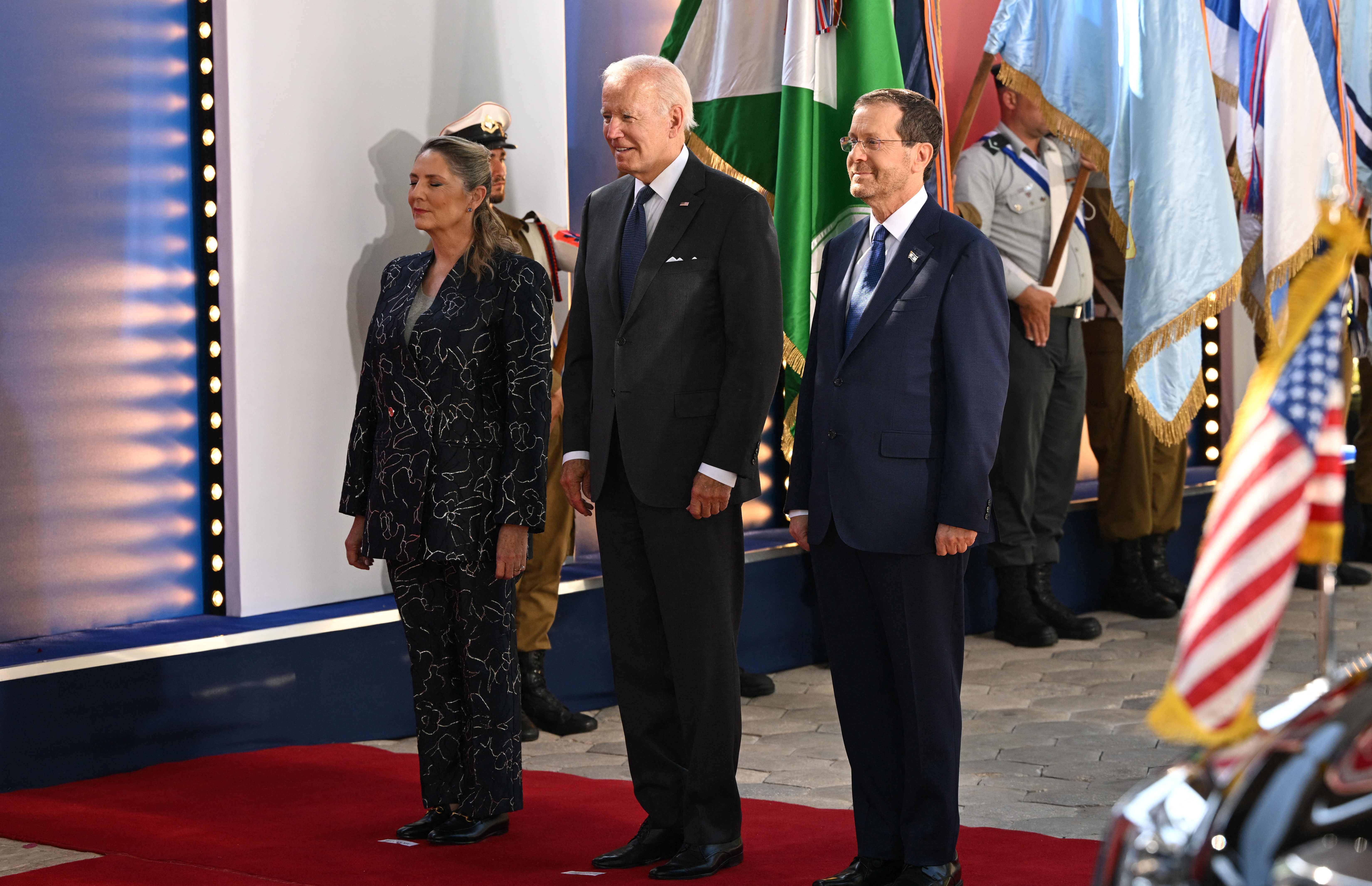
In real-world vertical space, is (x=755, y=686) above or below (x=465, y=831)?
below

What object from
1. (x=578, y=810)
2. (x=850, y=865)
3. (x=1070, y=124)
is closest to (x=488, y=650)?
(x=578, y=810)

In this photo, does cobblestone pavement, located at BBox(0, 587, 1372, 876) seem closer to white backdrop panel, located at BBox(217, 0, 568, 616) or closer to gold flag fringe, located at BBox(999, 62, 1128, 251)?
white backdrop panel, located at BBox(217, 0, 568, 616)

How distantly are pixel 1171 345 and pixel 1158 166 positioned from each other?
0.56 metres

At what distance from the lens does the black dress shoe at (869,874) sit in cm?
285

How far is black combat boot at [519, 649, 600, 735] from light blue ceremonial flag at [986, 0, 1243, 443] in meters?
2.02

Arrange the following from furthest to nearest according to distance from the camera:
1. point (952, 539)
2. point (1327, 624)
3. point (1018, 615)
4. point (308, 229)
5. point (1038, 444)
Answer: point (1018, 615) < point (1038, 444) < point (308, 229) < point (952, 539) < point (1327, 624)

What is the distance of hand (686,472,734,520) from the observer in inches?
118

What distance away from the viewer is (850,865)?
292 centimetres

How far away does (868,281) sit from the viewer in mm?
2924

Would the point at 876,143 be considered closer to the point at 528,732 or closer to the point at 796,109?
the point at 796,109

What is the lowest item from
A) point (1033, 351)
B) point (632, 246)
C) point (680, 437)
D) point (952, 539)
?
point (952, 539)

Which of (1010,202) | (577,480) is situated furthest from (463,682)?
(1010,202)

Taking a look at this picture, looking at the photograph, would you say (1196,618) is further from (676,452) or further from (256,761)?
(256,761)

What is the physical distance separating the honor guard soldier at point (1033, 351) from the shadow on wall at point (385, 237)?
2004 millimetres
